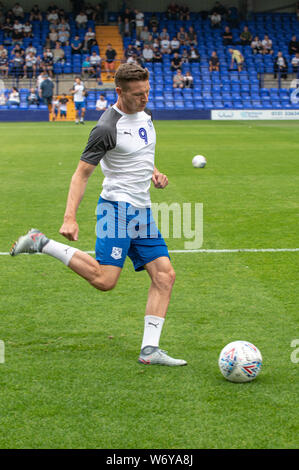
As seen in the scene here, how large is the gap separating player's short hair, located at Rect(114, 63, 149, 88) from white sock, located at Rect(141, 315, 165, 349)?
1.65 metres

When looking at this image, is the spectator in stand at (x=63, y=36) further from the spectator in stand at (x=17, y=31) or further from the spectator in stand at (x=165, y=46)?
the spectator in stand at (x=165, y=46)

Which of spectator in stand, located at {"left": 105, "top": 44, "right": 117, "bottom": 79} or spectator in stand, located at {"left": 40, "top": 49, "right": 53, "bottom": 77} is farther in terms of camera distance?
spectator in stand, located at {"left": 105, "top": 44, "right": 117, "bottom": 79}

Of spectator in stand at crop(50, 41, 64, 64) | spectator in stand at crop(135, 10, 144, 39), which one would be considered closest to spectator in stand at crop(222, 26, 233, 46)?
spectator in stand at crop(135, 10, 144, 39)

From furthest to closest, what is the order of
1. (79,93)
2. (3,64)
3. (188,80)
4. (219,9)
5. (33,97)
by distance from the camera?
(219,9)
(188,80)
(3,64)
(33,97)
(79,93)

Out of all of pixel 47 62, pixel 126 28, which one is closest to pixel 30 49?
pixel 47 62

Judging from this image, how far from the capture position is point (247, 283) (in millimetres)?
6586

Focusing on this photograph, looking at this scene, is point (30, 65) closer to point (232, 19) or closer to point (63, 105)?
point (63, 105)

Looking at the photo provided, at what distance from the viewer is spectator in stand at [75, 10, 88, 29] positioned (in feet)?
132

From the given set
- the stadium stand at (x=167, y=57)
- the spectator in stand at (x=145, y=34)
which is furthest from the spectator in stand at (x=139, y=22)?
the spectator in stand at (x=145, y=34)

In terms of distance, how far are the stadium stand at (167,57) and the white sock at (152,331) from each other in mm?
31983

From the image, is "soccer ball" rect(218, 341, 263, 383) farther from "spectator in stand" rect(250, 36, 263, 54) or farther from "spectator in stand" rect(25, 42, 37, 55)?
"spectator in stand" rect(250, 36, 263, 54)

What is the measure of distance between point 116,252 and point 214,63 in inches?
1414

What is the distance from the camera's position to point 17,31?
39.3 m
